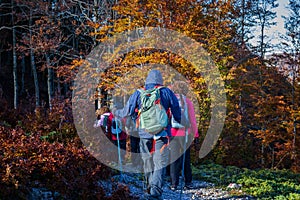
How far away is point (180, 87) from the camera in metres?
11.6

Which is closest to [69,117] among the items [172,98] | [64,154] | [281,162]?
[64,154]

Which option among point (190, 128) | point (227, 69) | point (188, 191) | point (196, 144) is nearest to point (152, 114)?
point (190, 128)

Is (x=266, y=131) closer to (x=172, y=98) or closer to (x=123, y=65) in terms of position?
(x=123, y=65)

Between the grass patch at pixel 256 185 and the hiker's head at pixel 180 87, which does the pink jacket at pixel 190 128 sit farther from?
the hiker's head at pixel 180 87

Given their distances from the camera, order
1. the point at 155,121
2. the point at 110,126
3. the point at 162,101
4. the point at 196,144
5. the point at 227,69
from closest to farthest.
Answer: the point at 155,121
the point at 162,101
the point at 110,126
the point at 196,144
the point at 227,69

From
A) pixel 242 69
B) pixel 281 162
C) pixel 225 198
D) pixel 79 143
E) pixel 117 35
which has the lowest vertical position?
pixel 281 162

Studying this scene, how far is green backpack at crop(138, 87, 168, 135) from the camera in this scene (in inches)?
203

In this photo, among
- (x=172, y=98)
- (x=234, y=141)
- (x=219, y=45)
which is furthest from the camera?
(x=234, y=141)

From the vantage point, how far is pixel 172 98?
209 inches

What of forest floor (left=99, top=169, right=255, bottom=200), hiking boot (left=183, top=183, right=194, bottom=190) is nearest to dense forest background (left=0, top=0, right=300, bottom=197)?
forest floor (left=99, top=169, right=255, bottom=200)

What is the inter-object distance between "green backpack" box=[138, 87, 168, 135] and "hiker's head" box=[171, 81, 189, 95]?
5.62 metres

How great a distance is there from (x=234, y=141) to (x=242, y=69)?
3172mm

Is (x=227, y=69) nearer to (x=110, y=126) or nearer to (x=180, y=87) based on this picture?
(x=180, y=87)

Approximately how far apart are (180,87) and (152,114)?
6483 millimetres
